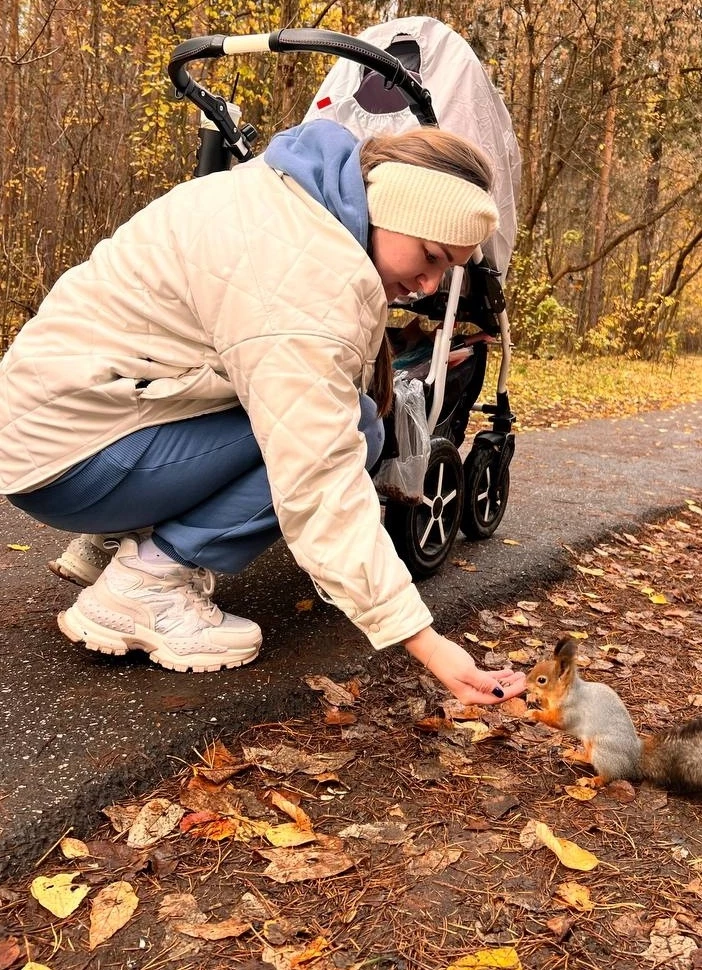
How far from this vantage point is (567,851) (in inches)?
72.6

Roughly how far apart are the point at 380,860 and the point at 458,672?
17.1 inches

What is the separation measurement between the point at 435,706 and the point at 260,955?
1.07m

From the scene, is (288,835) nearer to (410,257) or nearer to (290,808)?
(290,808)

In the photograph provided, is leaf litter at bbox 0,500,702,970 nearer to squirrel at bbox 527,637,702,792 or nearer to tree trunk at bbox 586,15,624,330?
squirrel at bbox 527,637,702,792

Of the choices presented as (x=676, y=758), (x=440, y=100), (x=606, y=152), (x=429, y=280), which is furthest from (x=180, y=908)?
(x=606, y=152)

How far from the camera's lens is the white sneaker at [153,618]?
2299 millimetres

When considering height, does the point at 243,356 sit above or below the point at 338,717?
above

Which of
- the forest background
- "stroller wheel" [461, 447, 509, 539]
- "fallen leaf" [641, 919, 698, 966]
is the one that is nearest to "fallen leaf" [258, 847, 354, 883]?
"fallen leaf" [641, 919, 698, 966]

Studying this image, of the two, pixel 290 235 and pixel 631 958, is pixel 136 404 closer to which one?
pixel 290 235

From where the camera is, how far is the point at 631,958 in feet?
5.14

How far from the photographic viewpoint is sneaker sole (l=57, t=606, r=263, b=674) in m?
2.31

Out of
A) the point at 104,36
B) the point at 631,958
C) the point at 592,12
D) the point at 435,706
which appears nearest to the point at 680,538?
the point at 435,706

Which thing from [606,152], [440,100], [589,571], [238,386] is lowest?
[589,571]

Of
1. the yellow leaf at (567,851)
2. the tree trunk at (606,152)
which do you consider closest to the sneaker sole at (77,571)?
the yellow leaf at (567,851)
